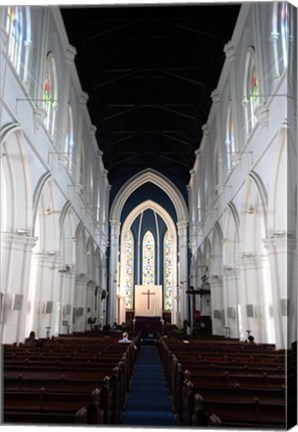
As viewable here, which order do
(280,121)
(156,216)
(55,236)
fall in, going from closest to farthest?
(280,121) → (55,236) → (156,216)

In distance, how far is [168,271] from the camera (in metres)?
37.2

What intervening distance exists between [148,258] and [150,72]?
22.9 metres

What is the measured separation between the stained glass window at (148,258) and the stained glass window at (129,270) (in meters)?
1.17

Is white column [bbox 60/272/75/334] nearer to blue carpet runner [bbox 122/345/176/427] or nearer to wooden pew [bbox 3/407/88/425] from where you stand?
blue carpet runner [bbox 122/345/176/427]

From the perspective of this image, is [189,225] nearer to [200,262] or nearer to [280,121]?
[200,262]

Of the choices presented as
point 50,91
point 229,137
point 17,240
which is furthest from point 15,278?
point 229,137

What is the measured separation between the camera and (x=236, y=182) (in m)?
15.0

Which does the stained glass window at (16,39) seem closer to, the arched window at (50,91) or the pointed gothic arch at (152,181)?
the arched window at (50,91)

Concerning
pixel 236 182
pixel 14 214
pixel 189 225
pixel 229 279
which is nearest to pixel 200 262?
pixel 189 225

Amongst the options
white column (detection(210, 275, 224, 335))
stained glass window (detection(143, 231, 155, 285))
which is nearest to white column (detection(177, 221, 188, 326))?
stained glass window (detection(143, 231, 155, 285))

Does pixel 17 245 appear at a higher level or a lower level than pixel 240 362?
higher

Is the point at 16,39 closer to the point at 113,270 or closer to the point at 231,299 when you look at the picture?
the point at 231,299

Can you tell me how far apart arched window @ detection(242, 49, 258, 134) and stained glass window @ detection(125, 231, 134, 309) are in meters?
23.7

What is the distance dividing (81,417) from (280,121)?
317 inches
